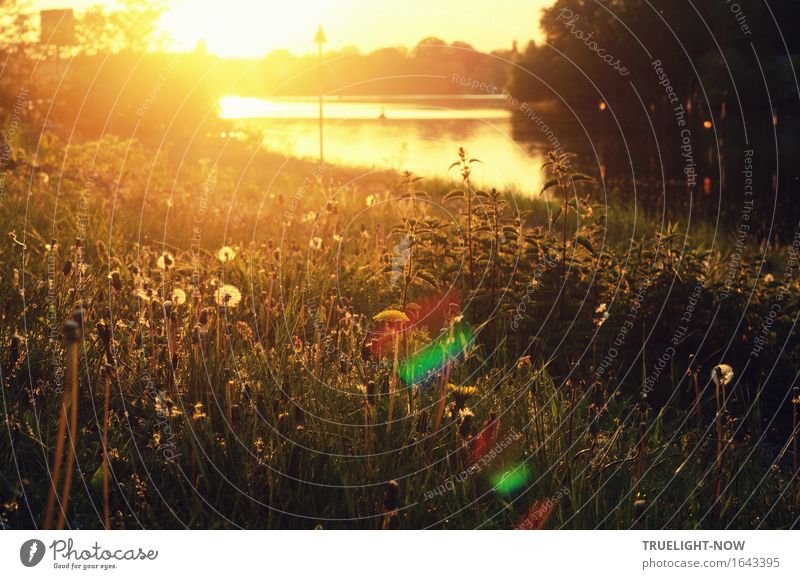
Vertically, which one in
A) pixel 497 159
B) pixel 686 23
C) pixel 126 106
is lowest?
pixel 497 159

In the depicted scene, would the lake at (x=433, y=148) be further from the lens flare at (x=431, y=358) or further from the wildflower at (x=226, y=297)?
the wildflower at (x=226, y=297)

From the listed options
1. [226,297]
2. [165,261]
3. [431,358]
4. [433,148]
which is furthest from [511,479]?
[433,148]

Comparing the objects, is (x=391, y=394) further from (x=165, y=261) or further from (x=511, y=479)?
(x=165, y=261)

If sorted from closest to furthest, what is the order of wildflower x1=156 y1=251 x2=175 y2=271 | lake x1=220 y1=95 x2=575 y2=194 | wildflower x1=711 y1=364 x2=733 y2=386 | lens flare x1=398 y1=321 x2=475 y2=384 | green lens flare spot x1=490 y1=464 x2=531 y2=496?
wildflower x1=711 y1=364 x2=733 y2=386 → green lens flare spot x1=490 y1=464 x2=531 y2=496 → lens flare x1=398 y1=321 x2=475 y2=384 → wildflower x1=156 y1=251 x2=175 y2=271 → lake x1=220 y1=95 x2=575 y2=194

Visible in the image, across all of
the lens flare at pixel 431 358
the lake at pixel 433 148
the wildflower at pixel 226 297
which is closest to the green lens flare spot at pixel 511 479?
the lens flare at pixel 431 358

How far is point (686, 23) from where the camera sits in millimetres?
31094

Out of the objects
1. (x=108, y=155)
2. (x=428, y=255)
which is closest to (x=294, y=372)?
(x=428, y=255)

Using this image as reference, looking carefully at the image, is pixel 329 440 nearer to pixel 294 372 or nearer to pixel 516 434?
pixel 294 372

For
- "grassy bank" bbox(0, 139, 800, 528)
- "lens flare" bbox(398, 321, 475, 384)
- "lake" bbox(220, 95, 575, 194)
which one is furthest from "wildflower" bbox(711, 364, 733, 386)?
"lake" bbox(220, 95, 575, 194)

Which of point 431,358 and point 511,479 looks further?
point 431,358

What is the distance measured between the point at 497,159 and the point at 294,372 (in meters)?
27.7

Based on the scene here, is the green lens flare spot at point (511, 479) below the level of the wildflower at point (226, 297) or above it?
below

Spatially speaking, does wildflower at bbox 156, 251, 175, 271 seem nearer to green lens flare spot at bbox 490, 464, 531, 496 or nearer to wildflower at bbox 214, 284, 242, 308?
wildflower at bbox 214, 284, 242, 308

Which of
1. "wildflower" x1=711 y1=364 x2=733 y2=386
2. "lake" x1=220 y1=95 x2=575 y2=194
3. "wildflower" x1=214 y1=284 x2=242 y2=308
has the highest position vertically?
"wildflower" x1=214 y1=284 x2=242 y2=308
